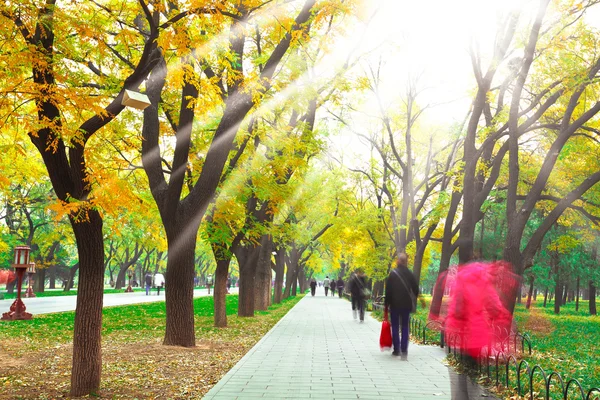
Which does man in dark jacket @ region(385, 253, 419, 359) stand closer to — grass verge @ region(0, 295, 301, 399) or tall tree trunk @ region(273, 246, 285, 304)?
grass verge @ region(0, 295, 301, 399)

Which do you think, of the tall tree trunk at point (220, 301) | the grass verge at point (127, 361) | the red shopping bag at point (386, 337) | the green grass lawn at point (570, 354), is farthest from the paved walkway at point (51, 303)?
the green grass lawn at point (570, 354)

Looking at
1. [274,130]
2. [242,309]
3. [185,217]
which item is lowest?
[242,309]

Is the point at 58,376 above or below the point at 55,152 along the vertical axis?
below

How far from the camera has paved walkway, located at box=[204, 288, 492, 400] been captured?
7090mm

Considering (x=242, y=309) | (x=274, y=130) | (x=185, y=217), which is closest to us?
(x=185, y=217)

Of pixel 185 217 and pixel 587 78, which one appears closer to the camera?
pixel 185 217

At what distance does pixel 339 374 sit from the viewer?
8.65m

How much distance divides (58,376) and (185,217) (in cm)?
387

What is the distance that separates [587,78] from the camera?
12203 millimetres

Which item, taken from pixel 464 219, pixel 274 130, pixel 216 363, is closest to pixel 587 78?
pixel 464 219

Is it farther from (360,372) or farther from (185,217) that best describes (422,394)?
(185,217)

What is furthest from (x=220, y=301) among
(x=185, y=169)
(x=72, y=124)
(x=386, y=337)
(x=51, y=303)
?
(x=51, y=303)

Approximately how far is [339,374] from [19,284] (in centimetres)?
1550

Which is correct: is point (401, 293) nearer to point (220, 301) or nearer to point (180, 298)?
point (180, 298)
